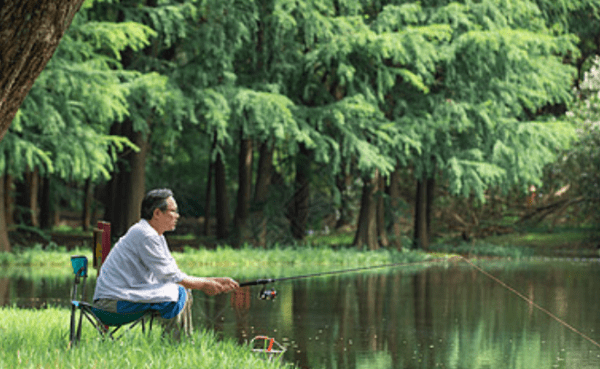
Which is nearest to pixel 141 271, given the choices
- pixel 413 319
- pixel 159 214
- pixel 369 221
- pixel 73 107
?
pixel 159 214

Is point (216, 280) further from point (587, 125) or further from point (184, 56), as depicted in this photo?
point (587, 125)

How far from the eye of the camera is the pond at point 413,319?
1102cm

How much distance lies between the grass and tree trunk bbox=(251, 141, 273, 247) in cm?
2076

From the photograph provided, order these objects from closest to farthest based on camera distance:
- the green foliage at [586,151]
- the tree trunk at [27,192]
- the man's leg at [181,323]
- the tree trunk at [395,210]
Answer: the man's leg at [181,323]
the tree trunk at [395,210]
the green foliage at [586,151]
the tree trunk at [27,192]

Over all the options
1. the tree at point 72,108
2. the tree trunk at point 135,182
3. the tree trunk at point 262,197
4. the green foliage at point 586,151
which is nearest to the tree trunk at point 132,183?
the tree trunk at point 135,182

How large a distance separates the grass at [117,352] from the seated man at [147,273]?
37 cm

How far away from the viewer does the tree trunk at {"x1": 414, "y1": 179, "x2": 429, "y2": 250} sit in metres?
36.3

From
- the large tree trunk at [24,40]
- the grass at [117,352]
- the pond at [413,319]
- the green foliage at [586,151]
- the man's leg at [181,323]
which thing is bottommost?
the pond at [413,319]

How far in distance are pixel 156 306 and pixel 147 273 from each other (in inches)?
11.0

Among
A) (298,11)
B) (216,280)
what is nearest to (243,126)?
(298,11)

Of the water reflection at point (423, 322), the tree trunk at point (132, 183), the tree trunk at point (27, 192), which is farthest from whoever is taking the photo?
the tree trunk at point (27, 192)

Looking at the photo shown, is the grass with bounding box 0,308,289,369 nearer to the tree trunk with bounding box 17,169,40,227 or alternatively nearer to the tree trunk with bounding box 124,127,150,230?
the tree trunk with bounding box 124,127,150,230

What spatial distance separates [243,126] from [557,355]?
57.2 feet

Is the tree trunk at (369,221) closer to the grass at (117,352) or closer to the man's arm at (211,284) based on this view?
the grass at (117,352)
